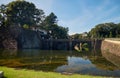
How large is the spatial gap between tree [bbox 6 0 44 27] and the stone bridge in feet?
31.6

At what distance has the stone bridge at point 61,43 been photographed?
70.6 meters

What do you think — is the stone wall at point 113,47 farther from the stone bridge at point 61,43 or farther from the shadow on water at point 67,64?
the stone bridge at point 61,43

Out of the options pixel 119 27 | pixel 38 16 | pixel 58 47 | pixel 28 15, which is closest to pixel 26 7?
pixel 28 15

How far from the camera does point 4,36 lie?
196 feet

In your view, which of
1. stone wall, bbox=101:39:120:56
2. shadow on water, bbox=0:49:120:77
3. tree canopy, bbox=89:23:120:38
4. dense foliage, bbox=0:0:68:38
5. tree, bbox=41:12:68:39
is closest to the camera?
shadow on water, bbox=0:49:120:77

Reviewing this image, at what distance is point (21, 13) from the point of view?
68688mm

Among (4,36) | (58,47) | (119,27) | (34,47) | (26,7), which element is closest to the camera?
(4,36)

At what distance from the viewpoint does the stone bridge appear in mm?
70637

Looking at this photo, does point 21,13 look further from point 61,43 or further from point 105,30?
point 105,30

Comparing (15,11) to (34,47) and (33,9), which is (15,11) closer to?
(33,9)

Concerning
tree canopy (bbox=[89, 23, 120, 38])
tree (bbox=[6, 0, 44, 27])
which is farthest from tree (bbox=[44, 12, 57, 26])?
tree canopy (bbox=[89, 23, 120, 38])

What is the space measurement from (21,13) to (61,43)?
19.9 meters

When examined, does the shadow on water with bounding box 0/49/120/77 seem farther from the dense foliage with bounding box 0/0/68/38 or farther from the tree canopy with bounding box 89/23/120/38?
the tree canopy with bounding box 89/23/120/38

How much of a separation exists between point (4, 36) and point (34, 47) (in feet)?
36.6
